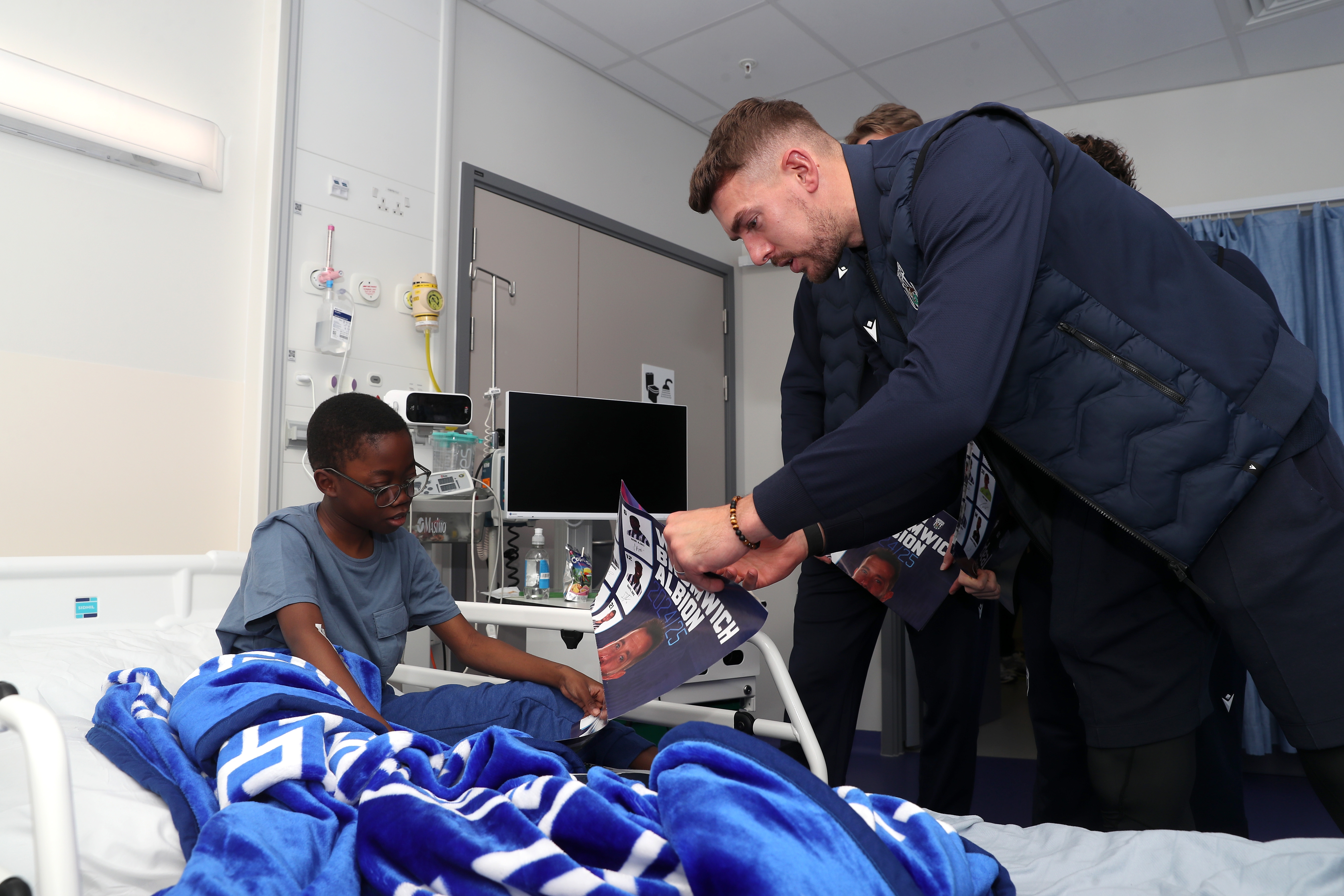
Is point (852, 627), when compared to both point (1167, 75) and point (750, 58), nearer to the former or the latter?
point (750, 58)

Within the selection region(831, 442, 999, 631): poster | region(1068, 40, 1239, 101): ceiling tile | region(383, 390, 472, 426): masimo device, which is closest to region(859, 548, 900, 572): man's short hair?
region(831, 442, 999, 631): poster

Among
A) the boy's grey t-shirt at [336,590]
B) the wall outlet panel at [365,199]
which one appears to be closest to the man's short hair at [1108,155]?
the boy's grey t-shirt at [336,590]

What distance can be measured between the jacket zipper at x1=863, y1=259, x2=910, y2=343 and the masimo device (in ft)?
5.11

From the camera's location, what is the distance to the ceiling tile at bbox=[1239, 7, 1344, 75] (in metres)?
3.11

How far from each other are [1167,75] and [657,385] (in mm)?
2511

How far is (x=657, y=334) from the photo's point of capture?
12.9 feet

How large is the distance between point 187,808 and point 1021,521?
1240mm

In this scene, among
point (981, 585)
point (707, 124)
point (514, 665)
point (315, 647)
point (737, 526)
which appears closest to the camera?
point (737, 526)

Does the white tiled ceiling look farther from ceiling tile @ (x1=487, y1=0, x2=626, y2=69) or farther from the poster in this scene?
the poster

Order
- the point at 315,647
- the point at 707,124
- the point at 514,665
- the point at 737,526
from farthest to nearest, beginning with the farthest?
the point at 707,124 < the point at 514,665 < the point at 315,647 < the point at 737,526

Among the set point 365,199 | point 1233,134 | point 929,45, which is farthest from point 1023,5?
point 365,199

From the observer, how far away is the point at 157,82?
7.59 feet

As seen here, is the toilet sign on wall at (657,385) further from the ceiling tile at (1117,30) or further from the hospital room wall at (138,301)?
the ceiling tile at (1117,30)

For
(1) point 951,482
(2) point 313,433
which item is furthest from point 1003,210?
(2) point 313,433
